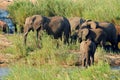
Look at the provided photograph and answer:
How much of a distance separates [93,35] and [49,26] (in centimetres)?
173

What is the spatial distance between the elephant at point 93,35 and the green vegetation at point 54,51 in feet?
1.72

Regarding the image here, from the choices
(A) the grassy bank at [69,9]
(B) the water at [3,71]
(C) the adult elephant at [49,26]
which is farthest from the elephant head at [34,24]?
(B) the water at [3,71]

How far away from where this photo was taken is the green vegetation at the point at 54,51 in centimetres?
911

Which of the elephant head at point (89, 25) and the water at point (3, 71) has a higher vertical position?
the elephant head at point (89, 25)

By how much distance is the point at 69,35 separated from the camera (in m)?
17.5

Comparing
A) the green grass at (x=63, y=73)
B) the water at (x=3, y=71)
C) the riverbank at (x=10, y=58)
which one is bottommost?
the riverbank at (x=10, y=58)

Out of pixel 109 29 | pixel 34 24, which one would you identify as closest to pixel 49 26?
pixel 34 24

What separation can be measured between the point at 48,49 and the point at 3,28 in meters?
6.36

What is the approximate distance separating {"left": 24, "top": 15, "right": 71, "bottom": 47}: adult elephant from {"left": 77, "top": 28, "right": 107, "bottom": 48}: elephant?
0.63 meters

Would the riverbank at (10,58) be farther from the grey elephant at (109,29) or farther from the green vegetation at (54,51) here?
the grey elephant at (109,29)

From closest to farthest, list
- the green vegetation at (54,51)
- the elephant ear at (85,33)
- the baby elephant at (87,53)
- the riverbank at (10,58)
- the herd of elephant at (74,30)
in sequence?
the green vegetation at (54,51) < the baby elephant at (87,53) < the riverbank at (10,58) < the elephant ear at (85,33) < the herd of elephant at (74,30)

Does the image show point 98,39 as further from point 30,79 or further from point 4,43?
point 30,79

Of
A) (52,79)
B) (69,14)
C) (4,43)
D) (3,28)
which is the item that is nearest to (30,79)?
(52,79)

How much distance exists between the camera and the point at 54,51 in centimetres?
1457
